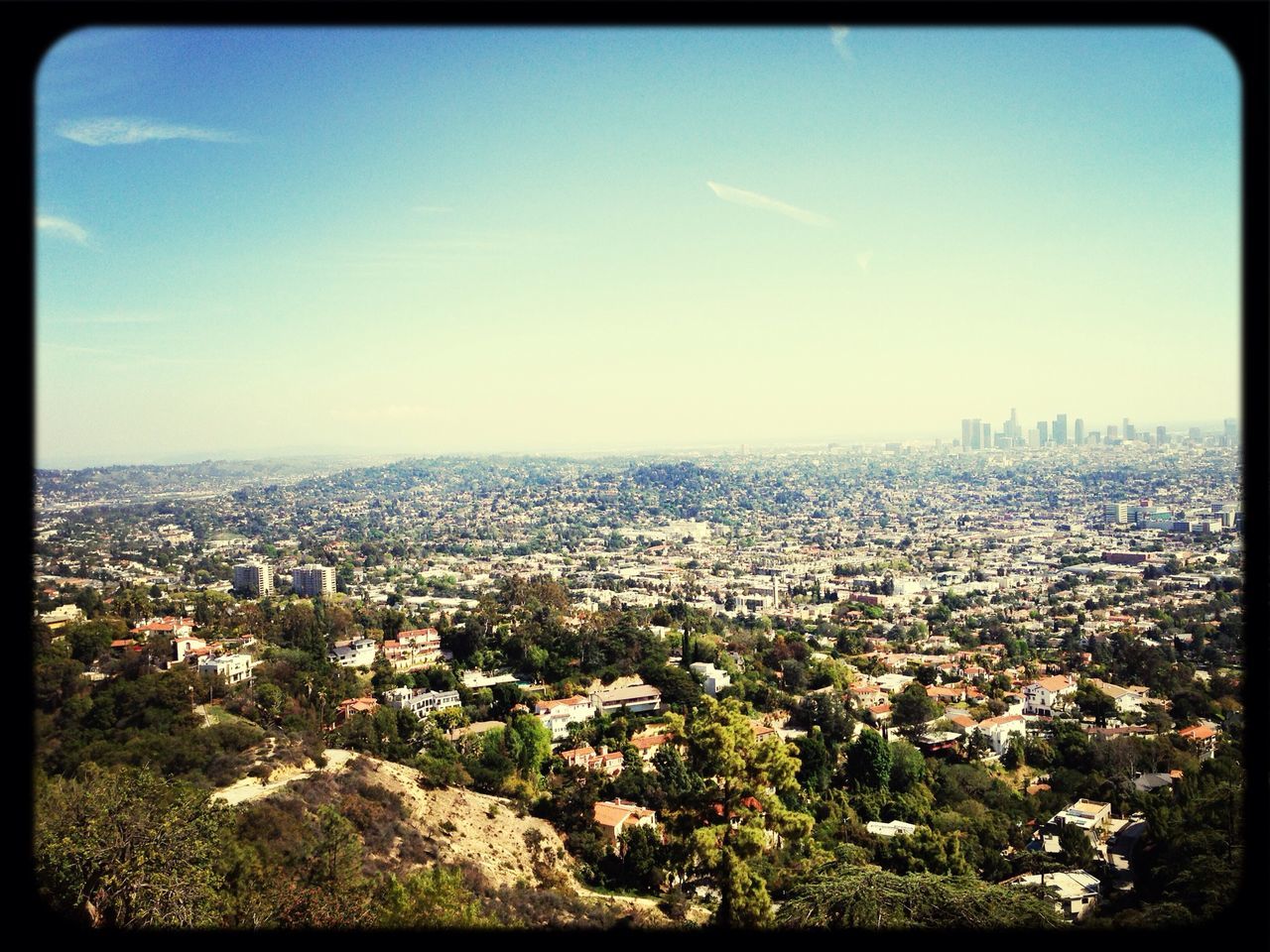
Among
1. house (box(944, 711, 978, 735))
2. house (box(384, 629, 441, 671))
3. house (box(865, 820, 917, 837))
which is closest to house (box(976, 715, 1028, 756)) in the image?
house (box(944, 711, 978, 735))

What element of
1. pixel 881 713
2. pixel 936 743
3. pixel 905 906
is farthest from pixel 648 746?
pixel 905 906

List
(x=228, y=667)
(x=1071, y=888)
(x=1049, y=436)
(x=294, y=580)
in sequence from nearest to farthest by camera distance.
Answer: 1. (x=1071, y=888)
2. (x=228, y=667)
3. (x=294, y=580)
4. (x=1049, y=436)

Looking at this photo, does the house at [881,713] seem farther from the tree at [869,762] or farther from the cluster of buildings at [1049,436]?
the cluster of buildings at [1049,436]

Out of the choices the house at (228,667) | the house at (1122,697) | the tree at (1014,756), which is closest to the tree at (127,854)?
the house at (228,667)

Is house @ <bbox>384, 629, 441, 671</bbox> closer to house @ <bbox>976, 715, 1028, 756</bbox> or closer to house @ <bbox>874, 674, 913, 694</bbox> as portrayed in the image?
house @ <bbox>874, 674, 913, 694</bbox>

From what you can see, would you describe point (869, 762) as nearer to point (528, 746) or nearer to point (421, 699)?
point (528, 746)

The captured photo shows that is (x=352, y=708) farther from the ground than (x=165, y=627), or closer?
closer

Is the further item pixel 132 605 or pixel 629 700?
pixel 132 605
